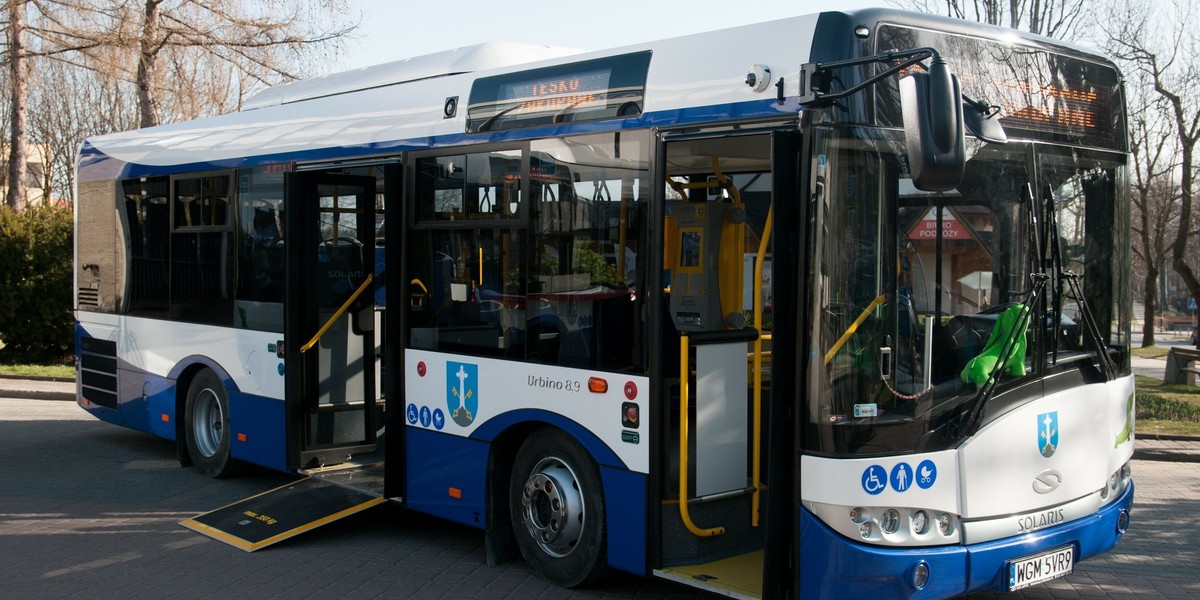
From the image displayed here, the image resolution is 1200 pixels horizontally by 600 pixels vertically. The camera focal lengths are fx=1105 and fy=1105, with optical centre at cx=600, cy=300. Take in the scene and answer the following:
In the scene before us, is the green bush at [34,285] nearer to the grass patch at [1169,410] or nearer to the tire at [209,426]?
the tire at [209,426]

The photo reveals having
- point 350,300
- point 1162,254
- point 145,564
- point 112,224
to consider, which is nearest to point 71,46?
point 112,224

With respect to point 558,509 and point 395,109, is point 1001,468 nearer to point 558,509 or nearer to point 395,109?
point 558,509

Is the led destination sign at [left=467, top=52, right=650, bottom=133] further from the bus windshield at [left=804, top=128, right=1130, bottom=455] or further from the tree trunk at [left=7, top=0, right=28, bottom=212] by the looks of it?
the tree trunk at [left=7, top=0, right=28, bottom=212]

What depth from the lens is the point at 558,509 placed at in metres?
6.18

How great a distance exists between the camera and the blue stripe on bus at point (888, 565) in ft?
15.5

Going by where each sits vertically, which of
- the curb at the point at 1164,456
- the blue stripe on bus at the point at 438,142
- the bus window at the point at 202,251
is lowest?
the curb at the point at 1164,456

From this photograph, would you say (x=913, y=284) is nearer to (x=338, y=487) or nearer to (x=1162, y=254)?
(x=338, y=487)

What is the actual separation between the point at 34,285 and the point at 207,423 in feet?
36.7

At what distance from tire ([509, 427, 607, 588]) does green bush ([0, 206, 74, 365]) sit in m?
15.2

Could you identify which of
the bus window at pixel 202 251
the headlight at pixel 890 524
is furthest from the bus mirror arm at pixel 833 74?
the bus window at pixel 202 251

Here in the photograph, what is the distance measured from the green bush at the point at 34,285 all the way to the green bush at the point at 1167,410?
54.9 ft

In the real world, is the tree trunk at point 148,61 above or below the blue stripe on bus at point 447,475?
above

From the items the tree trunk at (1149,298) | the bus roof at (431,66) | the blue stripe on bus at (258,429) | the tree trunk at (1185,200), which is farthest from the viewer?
the tree trunk at (1149,298)

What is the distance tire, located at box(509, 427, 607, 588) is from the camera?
597 cm
